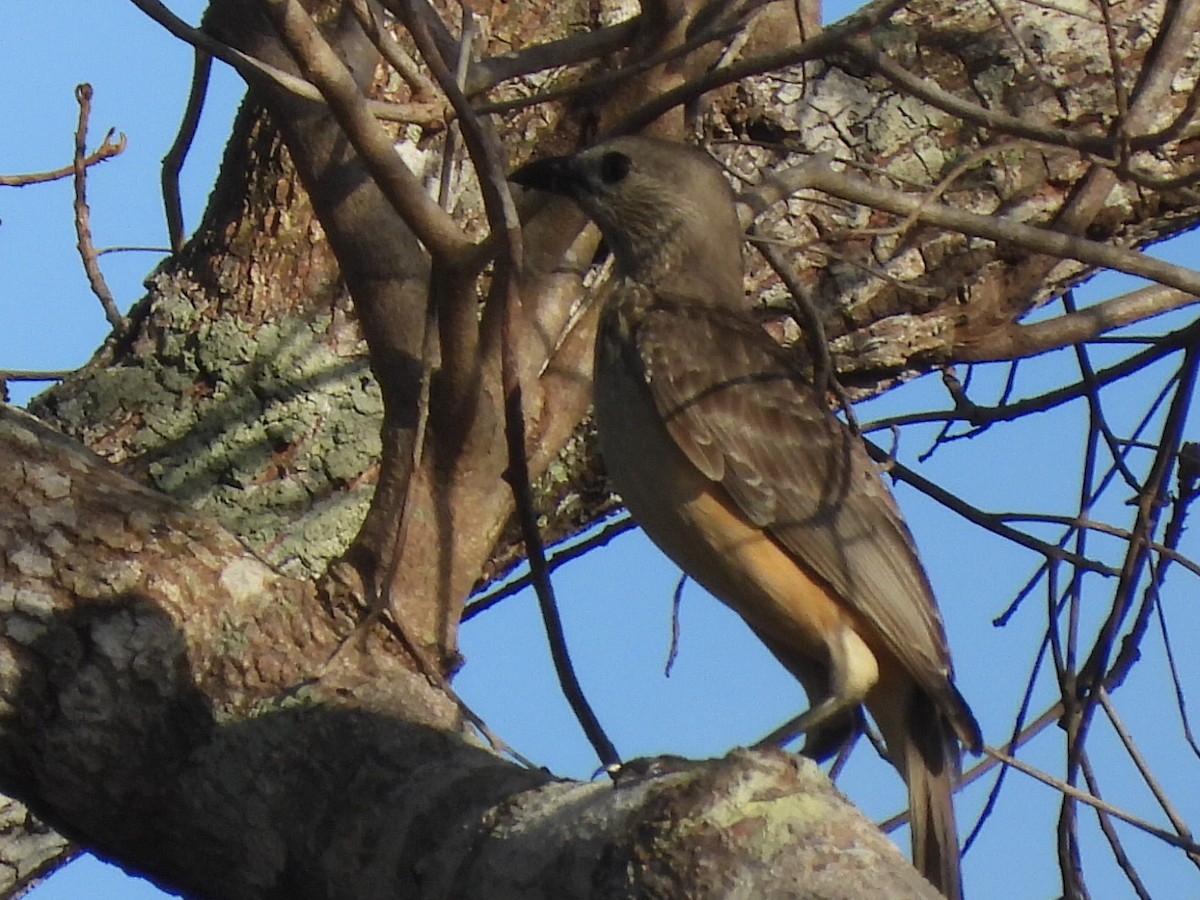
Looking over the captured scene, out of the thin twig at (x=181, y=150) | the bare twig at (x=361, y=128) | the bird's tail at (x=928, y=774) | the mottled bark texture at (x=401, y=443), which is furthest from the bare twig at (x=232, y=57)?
the bird's tail at (x=928, y=774)

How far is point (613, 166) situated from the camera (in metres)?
4.63

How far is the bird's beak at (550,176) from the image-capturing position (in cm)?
445

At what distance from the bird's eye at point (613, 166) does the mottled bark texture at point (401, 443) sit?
0.13m

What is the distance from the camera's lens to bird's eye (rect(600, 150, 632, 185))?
15.0 feet

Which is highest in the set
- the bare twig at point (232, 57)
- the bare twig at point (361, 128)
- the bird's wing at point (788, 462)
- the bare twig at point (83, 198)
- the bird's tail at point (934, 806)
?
the bare twig at point (83, 198)

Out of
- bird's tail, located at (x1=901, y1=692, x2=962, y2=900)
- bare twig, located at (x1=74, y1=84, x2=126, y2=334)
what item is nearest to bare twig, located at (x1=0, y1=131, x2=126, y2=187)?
bare twig, located at (x1=74, y1=84, x2=126, y2=334)

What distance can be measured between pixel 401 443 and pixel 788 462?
135 cm

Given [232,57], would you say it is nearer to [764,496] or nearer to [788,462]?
[764,496]

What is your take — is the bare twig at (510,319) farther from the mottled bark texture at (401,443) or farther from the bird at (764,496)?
the bird at (764,496)

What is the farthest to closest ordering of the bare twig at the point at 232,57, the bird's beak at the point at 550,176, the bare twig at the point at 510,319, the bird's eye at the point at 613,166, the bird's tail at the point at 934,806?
the bird's eye at the point at 613,166
the bird's beak at the point at 550,176
the bird's tail at the point at 934,806
the bare twig at the point at 232,57
the bare twig at the point at 510,319

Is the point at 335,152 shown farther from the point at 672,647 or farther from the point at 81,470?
the point at 672,647

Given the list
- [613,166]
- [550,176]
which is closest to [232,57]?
[550,176]

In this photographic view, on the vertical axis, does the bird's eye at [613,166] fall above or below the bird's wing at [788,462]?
above

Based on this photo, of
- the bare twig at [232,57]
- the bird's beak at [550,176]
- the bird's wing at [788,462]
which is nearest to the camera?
the bare twig at [232,57]
